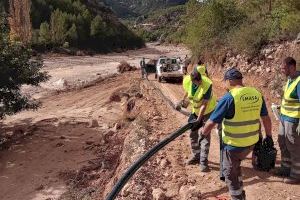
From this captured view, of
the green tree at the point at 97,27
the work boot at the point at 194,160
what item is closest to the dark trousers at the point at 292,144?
the work boot at the point at 194,160

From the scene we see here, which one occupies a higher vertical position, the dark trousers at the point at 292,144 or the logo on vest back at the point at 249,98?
the logo on vest back at the point at 249,98

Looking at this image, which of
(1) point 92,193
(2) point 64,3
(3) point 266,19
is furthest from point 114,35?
(1) point 92,193

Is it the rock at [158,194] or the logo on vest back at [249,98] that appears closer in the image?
the logo on vest back at [249,98]

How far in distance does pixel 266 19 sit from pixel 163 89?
23.1 feet

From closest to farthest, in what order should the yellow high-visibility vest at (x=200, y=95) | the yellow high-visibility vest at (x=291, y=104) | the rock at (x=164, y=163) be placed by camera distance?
the yellow high-visibility vest at (x=291, y=104)
the yellow high-visibility vest at (x=200, y=95)
the rock at (x=164, y=163)

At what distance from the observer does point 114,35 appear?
9612 cm

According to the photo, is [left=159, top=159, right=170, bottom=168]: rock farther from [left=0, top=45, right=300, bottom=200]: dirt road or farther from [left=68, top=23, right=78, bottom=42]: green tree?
[left=68, top=23, right=78, bottom=42]: green tree

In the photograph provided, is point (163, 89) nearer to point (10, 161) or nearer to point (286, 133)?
point (10, 161)

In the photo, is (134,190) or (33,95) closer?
(134,190)

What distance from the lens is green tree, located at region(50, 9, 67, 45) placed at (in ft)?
254

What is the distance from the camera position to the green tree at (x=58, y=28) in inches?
3054

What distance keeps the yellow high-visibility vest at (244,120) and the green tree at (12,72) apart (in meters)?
12.9

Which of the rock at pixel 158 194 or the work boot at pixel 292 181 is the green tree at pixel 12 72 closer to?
the rock at pixel 158 194

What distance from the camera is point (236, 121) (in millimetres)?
6859
